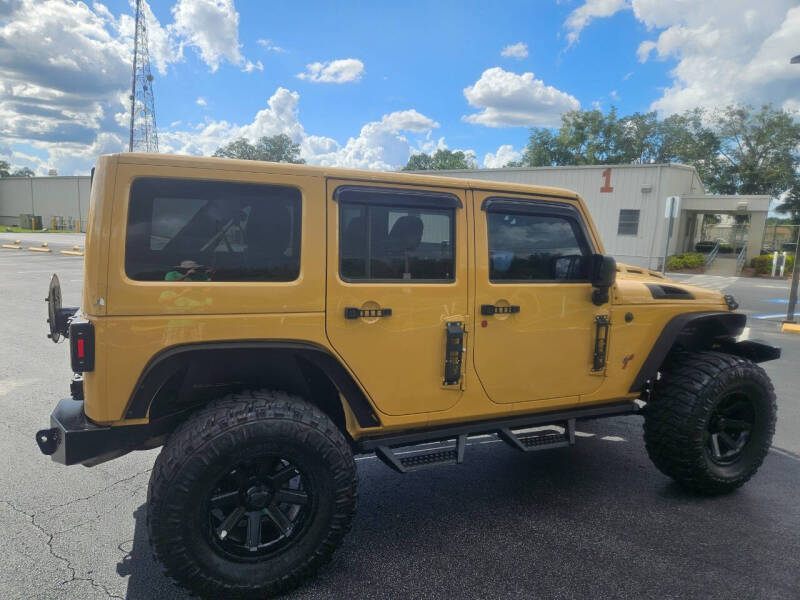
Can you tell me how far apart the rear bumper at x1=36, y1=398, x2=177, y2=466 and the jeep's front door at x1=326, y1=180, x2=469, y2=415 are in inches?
40.6

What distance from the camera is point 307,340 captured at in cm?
254

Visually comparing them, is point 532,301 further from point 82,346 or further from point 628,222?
point 628,222

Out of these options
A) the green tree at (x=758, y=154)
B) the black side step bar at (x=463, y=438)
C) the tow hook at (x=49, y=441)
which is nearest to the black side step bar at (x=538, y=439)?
the black side step bar at (x=463, y=438)

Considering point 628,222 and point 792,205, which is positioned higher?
point 792,205

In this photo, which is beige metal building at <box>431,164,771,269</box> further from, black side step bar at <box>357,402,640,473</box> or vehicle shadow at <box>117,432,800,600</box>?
black side step bar at <box>357,402,640,473</box>

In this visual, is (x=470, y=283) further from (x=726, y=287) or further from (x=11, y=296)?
(x=726, y=287)

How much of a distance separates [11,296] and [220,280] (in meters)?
11.4

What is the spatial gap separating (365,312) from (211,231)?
84 cm

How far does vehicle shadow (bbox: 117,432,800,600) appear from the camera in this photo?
2566 millimetres

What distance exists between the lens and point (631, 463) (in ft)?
13.3

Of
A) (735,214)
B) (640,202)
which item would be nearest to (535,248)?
(640,202)

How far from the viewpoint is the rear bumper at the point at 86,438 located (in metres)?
2.36

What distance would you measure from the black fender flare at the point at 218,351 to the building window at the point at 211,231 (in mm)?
320

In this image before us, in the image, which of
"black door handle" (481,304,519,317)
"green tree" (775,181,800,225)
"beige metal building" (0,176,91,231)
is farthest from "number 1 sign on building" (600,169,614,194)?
"beige metal building" (0,176,91,231)
